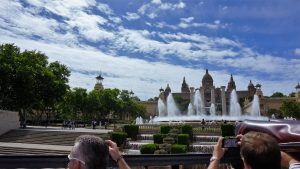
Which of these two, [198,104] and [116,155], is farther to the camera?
[198,104]

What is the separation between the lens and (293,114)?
86750mm

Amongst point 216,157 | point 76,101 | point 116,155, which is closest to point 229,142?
point 216,157

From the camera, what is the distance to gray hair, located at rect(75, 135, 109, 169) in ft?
8.79

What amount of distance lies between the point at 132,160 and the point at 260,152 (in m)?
1.38

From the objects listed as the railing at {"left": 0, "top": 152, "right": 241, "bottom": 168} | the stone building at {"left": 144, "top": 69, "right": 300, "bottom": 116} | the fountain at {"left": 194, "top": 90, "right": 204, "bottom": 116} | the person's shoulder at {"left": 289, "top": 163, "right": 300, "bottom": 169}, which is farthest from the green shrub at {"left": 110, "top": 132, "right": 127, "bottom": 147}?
the stone building at {"left": 144, "top": 69, "right": 300, "bottom": 116}

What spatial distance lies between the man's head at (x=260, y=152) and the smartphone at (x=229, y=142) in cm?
65

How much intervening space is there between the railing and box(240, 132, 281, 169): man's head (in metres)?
0.98

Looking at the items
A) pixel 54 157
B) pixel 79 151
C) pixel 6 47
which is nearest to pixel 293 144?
pixel 79 151

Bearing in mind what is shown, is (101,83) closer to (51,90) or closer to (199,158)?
(51,90)

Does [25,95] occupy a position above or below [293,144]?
above

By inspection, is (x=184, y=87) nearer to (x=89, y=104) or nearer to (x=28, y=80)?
(x=89, y=104)

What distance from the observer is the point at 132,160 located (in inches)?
145

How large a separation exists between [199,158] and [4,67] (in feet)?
142

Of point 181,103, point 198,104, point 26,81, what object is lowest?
point 198,104
